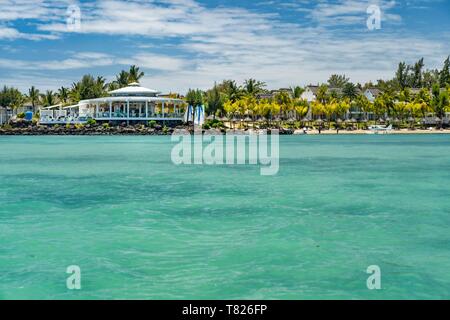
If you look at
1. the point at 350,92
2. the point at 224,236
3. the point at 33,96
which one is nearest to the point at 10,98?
the point at 33,96

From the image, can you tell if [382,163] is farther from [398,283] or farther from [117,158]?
[398,283]

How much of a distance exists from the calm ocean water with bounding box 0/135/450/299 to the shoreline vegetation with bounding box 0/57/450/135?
60.9 m

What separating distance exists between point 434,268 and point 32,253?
32.5 ft

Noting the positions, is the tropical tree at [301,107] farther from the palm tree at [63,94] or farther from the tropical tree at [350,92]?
the palm tree at [63,94]

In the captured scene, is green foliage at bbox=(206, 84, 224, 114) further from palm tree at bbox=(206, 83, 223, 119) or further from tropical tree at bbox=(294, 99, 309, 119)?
tropical tree at bbox=(294, 99, 309, 119)

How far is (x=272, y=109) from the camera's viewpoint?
99188 mm

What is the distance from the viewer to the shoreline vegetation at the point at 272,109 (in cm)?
9250

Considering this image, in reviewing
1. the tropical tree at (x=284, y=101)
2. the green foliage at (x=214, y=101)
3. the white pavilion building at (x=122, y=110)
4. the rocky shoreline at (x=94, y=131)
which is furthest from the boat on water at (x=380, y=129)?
the white pavilion building at (x=122, y=110)

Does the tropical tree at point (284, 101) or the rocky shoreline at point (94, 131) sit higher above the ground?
the tropical tree at point (284, 101)

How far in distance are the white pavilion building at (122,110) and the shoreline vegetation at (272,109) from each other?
3.56 ft

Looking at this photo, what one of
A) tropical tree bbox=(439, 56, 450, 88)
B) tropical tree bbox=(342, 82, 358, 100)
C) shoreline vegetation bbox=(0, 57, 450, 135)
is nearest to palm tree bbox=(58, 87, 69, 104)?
shoreline vegetation bbox=(0, 57, 450, 135)

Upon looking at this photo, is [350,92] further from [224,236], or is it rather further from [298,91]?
[224,236]

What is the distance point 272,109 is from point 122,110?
24985mm
